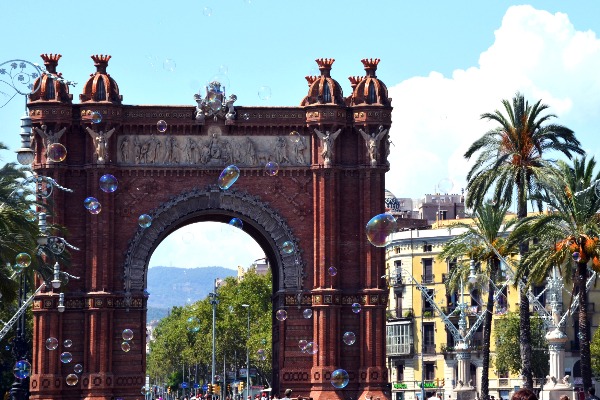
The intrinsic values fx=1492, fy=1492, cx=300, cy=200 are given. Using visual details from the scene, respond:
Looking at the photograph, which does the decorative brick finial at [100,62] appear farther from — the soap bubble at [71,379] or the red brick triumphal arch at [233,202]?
the soap bubble at [71,379]

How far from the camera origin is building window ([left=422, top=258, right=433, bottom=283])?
121 metres

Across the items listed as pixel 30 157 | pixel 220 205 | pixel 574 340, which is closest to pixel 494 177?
pixel 220 205

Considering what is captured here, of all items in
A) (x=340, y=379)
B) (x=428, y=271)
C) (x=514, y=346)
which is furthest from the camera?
(x=428, y=271)

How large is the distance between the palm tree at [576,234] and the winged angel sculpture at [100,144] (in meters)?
24.4

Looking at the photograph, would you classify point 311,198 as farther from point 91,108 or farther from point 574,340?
point 574,340

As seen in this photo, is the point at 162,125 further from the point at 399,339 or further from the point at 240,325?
the point at 240,325

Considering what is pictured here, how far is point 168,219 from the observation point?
75.3m

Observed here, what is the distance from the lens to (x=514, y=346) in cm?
11069

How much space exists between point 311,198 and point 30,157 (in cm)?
3390

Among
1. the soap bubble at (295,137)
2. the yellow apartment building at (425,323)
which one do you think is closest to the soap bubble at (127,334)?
the soap bubble at (295,137)

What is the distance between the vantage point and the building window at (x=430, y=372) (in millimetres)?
120500

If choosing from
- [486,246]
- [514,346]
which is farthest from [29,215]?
[514,346]

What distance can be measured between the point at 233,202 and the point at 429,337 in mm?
48115

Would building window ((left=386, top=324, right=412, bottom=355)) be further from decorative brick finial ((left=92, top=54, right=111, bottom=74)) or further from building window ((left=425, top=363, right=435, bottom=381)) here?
decorative brick finial ((left=92, top=54, right=111, bottom=74))
